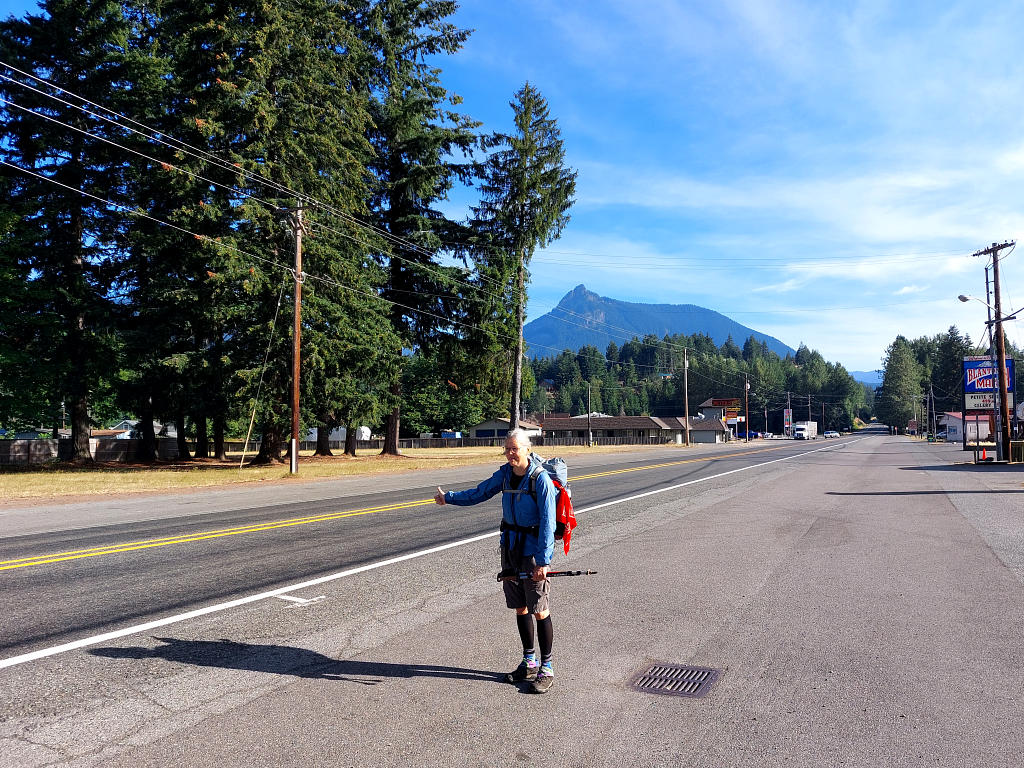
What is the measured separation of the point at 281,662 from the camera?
4957mm

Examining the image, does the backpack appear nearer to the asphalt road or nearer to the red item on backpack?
the red item on backpack

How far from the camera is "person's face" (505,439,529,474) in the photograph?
15.5 feet

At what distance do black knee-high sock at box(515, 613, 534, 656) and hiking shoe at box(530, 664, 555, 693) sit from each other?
0.17 m

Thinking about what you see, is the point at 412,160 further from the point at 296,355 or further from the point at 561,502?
the point at 561,502

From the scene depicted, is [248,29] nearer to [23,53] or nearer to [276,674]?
[23,53]

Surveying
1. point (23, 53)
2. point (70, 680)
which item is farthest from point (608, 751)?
point (23, 53)

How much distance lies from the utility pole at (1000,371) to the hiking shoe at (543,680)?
114 feet

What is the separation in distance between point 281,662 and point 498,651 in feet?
5.48

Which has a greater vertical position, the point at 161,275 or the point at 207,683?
the point at 161,275

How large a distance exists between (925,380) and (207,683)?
7362 inches

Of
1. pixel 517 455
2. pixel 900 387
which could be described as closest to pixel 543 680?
pixel 517 455

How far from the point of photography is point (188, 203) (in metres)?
27.1

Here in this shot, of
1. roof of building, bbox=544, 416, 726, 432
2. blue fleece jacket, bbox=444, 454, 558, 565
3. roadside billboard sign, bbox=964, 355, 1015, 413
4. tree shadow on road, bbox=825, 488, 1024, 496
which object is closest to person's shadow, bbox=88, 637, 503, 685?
blue fleece jacket, bbox=444, 454, 558, 565

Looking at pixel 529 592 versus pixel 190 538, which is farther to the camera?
pixel 190 538
